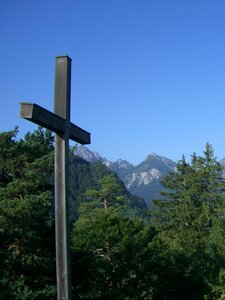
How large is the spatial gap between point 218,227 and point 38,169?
1172cm

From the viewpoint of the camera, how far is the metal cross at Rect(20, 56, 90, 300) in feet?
14.7

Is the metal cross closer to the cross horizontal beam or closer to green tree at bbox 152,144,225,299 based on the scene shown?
the cross horizontal beam

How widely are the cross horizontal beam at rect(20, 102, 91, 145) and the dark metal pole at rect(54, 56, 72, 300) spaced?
12 cm

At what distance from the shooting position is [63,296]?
450 cm

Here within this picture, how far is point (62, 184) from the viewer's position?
15.2 ft

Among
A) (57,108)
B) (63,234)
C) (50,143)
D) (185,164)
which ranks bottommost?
(63,234)

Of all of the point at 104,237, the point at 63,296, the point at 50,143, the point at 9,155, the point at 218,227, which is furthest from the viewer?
the point at 218,227

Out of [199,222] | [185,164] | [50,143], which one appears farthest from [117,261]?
[185,164]

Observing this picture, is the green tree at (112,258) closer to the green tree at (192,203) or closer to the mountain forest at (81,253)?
the mountain forest at (81,253)

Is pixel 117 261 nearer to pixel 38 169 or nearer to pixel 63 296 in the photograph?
pixel 38 169

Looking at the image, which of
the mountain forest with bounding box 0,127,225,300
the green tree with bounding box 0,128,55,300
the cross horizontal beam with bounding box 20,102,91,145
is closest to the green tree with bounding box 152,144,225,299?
the mountain forest with bounding box 0,127,225,300

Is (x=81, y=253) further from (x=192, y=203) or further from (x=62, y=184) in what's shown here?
(x=192, y=203)

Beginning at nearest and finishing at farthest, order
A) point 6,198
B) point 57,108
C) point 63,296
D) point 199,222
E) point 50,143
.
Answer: point 63,296 < point 57,108 < point 6,198 < point 50,143 < point 199,222

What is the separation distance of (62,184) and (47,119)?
26.3 inches
